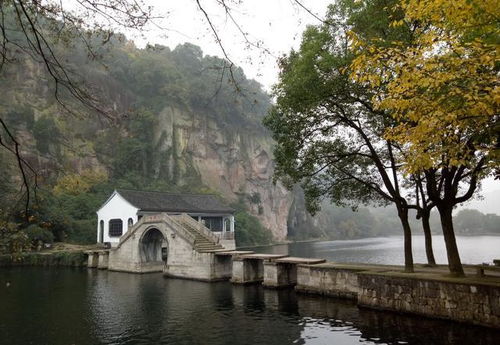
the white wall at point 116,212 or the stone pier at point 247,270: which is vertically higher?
the white wall at point 116,212

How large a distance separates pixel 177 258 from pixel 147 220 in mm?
5784

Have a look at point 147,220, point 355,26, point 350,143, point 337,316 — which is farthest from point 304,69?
point 147,220

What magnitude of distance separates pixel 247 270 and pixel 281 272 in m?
3.62

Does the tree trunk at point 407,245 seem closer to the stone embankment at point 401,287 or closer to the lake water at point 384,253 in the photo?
the stone embankment at point 401,287

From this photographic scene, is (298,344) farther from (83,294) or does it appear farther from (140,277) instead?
(140,277)

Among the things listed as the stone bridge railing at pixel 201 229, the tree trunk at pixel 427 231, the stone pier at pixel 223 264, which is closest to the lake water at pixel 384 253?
the stone bridge railing at pixel 201 229

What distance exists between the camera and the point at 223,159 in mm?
88312

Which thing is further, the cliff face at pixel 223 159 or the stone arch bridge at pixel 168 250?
the cliff face at pixel 223 159

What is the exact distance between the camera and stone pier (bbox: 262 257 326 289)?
26812 mm

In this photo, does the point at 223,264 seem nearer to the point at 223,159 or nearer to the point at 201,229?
the point at 201,229

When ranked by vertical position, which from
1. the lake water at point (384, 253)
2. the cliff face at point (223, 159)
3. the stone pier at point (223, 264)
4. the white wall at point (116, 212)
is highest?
the cliff face at point (223, 159)

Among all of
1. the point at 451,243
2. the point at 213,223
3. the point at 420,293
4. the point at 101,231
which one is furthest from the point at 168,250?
the point at 451,243

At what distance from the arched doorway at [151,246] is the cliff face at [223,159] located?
120ft

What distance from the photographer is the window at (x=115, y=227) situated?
156ft
